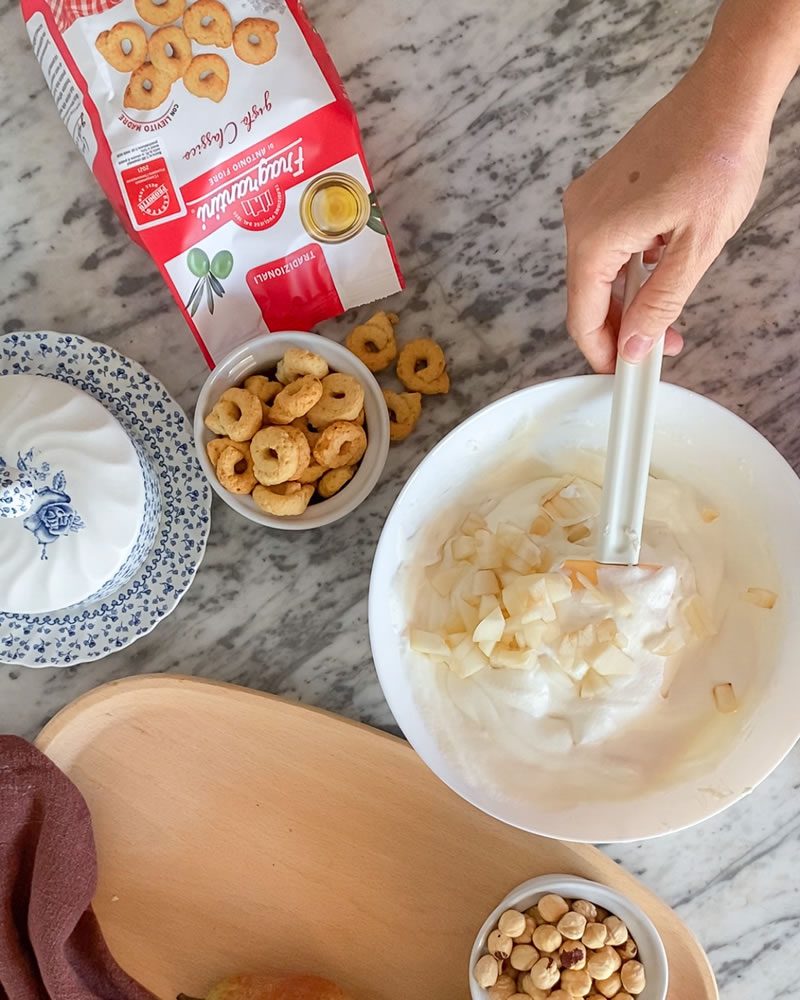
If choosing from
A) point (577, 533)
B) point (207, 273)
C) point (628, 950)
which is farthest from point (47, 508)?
point (628, 950)

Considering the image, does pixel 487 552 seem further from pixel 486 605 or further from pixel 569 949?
pixel 569 949

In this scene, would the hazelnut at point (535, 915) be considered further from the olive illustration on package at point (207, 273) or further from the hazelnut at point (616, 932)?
the olive illustration on package at point (207, 273)

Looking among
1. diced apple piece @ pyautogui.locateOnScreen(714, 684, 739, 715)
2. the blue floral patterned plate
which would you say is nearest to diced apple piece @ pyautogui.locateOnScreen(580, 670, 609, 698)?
diced apple piece @ pyautogui.locateOnScreen(714, 684, 739, 715)

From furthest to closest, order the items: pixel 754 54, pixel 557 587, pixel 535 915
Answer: pixel 535 915, pixel 557 587, pixel 754 54

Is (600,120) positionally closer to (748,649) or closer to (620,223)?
(620,223)

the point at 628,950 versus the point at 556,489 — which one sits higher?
the point at 556,489

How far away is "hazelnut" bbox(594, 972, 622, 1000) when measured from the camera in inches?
34.7

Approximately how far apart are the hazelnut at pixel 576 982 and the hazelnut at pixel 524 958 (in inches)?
1.3

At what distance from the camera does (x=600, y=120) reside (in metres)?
0.89

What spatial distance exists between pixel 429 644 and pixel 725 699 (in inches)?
10.6

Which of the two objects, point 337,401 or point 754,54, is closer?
point 754,54

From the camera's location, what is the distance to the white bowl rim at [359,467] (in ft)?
2.80

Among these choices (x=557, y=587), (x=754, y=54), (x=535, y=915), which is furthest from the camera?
(x=535, y=915)

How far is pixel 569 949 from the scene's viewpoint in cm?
87
